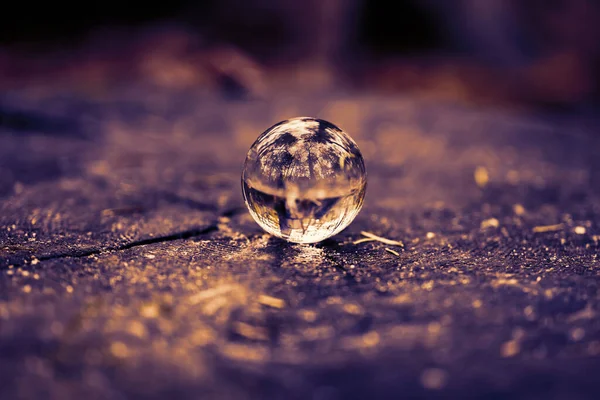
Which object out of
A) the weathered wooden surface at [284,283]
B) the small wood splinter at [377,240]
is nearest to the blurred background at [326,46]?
the weathered wooden surface at [284,283]

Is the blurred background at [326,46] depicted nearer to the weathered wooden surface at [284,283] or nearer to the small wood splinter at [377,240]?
the weathered wooden surface at [284,283]

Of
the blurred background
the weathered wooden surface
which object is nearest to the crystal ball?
the weathered wooden surface

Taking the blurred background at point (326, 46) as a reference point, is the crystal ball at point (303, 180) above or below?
below

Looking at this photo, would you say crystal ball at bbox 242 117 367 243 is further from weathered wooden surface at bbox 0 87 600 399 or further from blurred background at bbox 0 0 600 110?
blurred background at bbox 0 0 600 110

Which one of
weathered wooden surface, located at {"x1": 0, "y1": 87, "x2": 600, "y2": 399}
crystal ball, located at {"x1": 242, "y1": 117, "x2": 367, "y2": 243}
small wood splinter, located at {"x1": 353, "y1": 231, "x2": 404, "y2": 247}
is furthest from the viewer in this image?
small wood splinter, located at {"x1": 353, "y1": 231, "x2": 404, "y2": 247}

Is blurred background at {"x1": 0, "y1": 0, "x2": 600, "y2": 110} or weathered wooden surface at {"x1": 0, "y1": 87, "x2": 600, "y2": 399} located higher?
blurred background at {"x1": 0, "y1": 0, "x2": 600, "y2": 110}

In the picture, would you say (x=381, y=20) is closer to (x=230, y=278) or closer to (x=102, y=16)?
(x=102, y=16)
